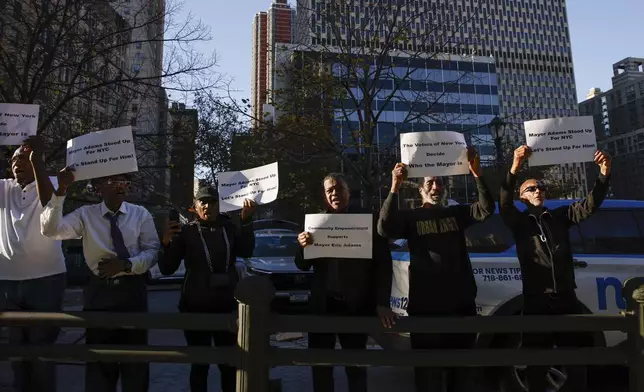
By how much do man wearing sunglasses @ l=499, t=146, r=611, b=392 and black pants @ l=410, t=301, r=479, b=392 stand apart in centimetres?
54

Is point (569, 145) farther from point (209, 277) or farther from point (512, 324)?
point (209, 277)

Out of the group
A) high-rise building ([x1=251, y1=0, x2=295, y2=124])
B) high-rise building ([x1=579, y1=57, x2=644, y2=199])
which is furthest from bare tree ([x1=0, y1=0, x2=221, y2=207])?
high-rise building ([x1=579, y1=57, x2=644, y2=199])

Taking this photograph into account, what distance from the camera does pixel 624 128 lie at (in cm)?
7388

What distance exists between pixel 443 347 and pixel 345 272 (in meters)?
0.81

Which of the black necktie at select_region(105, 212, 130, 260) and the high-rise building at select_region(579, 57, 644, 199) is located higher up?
the high-rise building at select_region(579, 57, 644, 199)

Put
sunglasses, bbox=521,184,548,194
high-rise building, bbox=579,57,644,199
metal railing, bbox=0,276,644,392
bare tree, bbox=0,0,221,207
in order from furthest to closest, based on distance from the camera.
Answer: high-rise building, bbox=579,57,644,199 < bare tree, bbox=0,0,221,207 < sunglasses, bbox=521,184,548,194 < metal railing, bbox=0,276,644,392

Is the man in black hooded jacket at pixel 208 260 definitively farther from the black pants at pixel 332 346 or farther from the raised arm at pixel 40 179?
the raised arm at pixel 40 179

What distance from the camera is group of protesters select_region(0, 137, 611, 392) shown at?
311 centimetres

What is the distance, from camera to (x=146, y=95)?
989 centimetres

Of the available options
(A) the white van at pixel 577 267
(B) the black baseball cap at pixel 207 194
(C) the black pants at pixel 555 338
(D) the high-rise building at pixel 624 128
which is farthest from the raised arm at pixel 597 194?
(D) the high-rise building at pixel 624 128

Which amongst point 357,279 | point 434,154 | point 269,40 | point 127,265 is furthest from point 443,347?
point 269,40

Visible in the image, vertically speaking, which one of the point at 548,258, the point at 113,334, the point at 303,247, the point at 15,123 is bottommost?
the point at 113,334

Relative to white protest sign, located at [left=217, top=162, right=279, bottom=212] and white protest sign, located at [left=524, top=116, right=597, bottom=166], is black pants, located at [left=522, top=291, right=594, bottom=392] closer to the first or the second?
white protest sign, located at [left=524, top=116, right=597, bottom=166]

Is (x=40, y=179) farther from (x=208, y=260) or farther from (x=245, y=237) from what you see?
(x=245, y=237)
